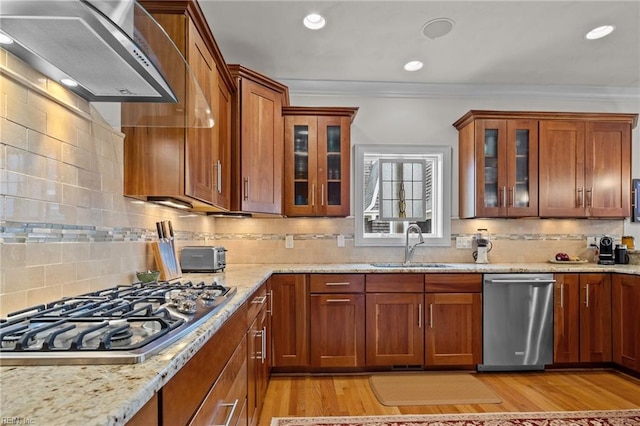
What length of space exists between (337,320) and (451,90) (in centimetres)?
249

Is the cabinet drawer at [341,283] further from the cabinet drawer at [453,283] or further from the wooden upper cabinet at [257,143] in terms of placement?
the wooden upper cabinet at [257,143]

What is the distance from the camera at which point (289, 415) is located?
7.66 feet

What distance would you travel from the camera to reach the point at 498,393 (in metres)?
2.64

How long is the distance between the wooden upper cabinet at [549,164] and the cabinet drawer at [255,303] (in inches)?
82.3

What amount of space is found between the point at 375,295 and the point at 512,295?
1.13 m

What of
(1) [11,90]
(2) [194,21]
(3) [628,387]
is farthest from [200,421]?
(3) [628,387]

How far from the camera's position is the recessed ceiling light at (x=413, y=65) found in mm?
3158

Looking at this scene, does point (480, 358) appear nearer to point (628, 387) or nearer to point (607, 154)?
point (628, 387)

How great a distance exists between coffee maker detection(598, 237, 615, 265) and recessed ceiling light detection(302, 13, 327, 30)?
10.6ft

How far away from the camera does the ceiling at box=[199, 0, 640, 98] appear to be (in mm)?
2398

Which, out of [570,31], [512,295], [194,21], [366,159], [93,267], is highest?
[570,31]

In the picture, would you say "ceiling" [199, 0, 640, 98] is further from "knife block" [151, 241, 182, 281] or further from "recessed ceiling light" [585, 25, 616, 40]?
"knife block" [151, 241, 182, 281]

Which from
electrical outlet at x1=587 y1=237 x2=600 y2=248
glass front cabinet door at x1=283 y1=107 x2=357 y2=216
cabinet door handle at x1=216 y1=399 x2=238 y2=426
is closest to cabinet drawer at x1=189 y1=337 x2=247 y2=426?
cabinet door handle at x1=216 y1=399 x2=238 y2=426

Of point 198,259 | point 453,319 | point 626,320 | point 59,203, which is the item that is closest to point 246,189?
point 198,259
